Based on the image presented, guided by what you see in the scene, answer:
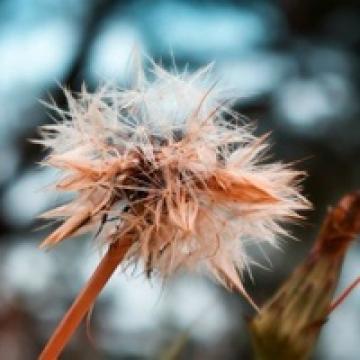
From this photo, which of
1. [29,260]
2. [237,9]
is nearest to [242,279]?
[29,260]

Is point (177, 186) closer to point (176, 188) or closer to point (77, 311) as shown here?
point (176, 188)

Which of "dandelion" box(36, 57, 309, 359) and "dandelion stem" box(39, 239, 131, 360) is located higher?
"dandelion" box(36, 57, 309, 359)

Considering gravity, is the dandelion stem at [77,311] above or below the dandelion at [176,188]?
below

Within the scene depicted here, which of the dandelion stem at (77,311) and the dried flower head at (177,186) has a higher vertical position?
the dried flower head at (177,186)

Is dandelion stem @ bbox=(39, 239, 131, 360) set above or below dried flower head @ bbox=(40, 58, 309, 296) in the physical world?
below

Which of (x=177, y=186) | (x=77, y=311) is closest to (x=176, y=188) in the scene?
(x=177, y=186)

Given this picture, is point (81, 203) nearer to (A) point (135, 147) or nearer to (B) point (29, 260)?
(A) point (135, 147)
